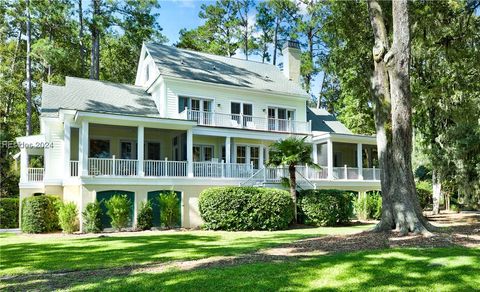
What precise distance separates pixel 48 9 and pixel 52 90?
34.9ft

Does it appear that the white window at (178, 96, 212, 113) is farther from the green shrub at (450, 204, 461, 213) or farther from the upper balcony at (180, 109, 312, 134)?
the green shrub at (450, 204, 461, 213)

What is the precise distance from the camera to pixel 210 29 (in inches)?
1560

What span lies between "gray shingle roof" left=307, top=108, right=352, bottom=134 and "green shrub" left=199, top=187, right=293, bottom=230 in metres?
11.3

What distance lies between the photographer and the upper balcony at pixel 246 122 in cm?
2216

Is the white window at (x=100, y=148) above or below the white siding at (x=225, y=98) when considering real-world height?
below

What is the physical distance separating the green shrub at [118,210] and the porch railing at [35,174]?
290 inches

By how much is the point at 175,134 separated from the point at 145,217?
20.9ft

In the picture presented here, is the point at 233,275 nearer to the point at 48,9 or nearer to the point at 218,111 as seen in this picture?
the point at 218,111

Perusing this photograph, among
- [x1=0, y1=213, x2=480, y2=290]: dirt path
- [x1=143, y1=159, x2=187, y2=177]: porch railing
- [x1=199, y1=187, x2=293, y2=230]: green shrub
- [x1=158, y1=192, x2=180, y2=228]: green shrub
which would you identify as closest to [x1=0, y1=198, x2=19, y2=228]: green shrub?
[x1=143, y1=159, x2=187, y2=177]: porch railing

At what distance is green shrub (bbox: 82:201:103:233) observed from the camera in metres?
16.0

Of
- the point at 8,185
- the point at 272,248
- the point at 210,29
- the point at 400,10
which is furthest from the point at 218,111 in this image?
the point at 210,29

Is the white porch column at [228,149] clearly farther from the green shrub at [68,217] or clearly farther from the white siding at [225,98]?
the green shrub at [68,217]

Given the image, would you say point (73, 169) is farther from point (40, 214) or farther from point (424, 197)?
point (424, 197)

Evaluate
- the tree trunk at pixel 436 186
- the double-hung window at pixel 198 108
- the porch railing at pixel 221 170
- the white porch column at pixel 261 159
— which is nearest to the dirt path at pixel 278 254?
the porch railing at pixel 221 170
